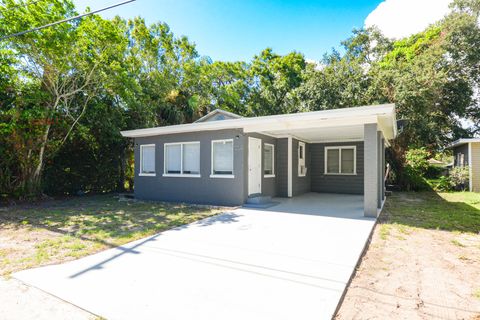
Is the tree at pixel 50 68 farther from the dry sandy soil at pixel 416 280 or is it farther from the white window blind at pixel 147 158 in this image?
the dry sandy soil at pixel 416 280

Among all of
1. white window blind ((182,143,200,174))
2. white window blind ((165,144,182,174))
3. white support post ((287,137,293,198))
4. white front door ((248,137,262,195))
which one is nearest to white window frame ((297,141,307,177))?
white support post ((287,137,293,198))

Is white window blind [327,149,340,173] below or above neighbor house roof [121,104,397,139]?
below

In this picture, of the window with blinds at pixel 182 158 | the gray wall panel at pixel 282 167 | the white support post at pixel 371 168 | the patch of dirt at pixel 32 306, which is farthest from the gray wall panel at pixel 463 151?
the patch of dirt at pixel 32 306

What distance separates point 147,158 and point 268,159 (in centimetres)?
467

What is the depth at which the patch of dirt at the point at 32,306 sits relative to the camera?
2.38m

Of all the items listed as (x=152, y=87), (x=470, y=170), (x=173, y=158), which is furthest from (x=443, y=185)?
(x=152, y=87)

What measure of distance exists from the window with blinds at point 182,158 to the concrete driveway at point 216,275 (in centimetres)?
406

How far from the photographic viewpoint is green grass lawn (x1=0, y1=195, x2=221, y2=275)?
13.3ft

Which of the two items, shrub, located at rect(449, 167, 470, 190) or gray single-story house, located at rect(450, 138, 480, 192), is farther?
shrub, located at rect(449, 167, 470, 190)

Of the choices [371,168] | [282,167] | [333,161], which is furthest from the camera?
[333,161]

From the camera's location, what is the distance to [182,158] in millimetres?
9516

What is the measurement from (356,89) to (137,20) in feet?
46.2

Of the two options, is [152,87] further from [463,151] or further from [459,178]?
[463,151]

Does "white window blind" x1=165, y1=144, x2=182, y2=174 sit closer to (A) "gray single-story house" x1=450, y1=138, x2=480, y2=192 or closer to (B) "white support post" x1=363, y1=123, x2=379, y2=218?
(B) "white support post" x1=363, y1=123, x2=379, y2=218
